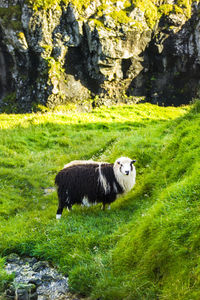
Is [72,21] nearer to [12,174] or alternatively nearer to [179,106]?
[179,106]

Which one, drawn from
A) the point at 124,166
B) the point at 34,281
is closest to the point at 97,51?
the point at 124,166

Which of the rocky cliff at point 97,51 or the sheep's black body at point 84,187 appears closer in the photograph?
the sheep's black body at point 84,187

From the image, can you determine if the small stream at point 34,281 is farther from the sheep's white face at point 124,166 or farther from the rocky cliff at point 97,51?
the rocky cliff at point 97,51

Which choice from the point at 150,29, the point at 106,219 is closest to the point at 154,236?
the point at 106,219

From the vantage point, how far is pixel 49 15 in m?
23.8

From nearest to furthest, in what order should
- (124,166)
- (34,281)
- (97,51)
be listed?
(34,281), (124,166), (97,51)

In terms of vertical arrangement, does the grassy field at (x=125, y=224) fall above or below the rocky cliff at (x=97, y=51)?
below

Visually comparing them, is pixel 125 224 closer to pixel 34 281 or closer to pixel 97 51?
pixel 34 281

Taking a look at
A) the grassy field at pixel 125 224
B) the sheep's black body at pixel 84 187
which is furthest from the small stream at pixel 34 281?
the sheep's black body at pixel 84 187

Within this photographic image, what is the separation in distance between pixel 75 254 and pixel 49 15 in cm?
2253

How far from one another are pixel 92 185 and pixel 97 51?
18199 mm

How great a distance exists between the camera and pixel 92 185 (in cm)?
795

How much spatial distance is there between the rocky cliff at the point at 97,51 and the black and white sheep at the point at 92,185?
55.4 ft

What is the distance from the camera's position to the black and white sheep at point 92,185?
7.93m
